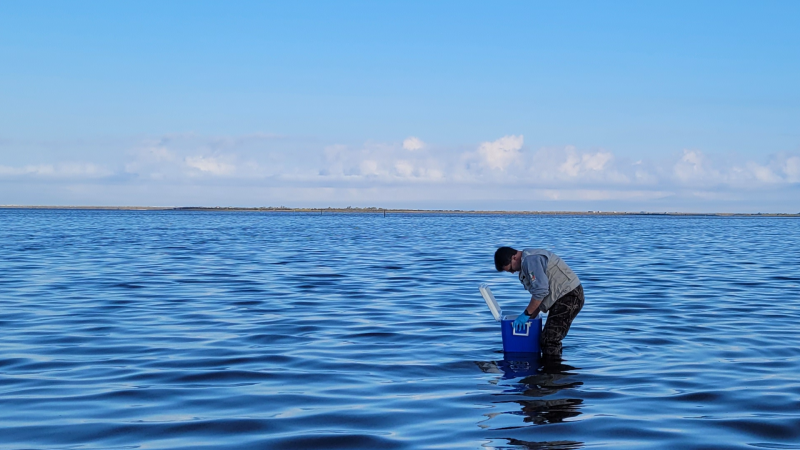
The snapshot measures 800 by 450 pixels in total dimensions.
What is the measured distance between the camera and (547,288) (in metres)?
10.6

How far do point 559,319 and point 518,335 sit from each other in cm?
64

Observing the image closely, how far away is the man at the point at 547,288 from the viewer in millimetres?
10625

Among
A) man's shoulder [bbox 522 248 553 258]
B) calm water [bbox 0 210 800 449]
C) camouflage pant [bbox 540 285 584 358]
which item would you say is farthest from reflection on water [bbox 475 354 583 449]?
man's shoulder [bbox 522 248 553 258]

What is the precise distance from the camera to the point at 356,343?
13.1 metres

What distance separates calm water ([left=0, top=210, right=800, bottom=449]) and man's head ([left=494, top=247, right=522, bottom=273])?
4.61 ft

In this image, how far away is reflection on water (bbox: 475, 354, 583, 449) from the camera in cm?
802

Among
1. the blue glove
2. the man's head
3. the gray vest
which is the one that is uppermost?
the man's head

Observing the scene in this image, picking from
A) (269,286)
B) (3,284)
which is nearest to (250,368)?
(269,286)

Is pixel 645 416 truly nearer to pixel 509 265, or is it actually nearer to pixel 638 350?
pixel 509 265

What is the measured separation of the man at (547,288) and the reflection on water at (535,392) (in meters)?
0.40

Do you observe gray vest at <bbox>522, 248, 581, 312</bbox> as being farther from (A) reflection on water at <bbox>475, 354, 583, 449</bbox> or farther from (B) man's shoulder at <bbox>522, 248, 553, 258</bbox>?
(A) reflection on water at <bbox>475, 354, 583, 449</bbox>

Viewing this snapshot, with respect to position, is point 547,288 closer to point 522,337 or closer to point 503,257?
point 503,257

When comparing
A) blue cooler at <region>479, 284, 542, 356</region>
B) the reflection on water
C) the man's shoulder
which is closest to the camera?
the reflection on water

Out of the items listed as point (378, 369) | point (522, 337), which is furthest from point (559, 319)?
point (378, 369)
